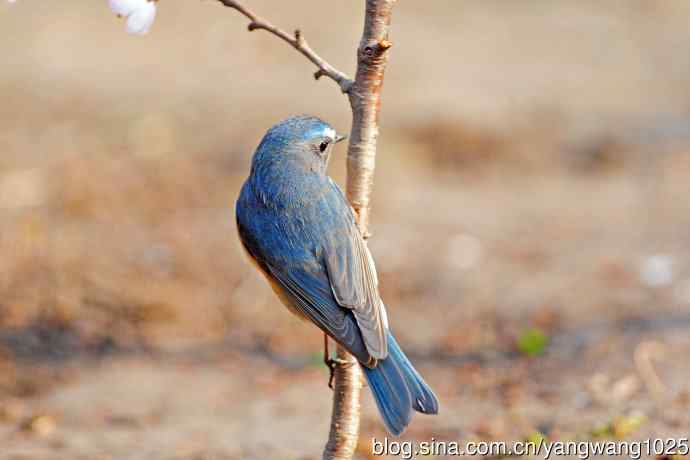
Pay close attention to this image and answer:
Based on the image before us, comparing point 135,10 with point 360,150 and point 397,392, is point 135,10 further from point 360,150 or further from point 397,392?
point 397,392

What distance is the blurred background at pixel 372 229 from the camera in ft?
16.4

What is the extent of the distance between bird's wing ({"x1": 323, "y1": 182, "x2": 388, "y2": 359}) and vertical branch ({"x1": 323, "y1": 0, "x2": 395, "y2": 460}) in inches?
3.5

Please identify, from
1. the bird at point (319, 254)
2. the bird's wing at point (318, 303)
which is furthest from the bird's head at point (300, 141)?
the bird's wing at point (318, 303)

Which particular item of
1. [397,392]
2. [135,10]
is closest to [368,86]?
[135,10]

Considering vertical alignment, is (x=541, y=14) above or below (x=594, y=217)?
above

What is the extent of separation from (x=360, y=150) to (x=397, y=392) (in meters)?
0.76

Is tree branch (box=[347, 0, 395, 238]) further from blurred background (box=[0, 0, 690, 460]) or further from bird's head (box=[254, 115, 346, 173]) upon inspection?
blurred background (box=[0, 0, 690, 460])

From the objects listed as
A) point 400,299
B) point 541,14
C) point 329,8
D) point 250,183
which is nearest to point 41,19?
point 329,8

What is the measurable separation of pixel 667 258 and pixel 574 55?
11.6ft

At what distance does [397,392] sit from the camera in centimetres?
329

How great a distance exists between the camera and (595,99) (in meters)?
8.50

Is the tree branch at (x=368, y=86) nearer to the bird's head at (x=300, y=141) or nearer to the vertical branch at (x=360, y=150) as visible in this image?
the vertical branch at (x=360, y=150)

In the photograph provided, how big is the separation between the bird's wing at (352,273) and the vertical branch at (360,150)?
0.09m

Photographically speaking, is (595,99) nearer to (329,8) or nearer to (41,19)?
(329,8)
